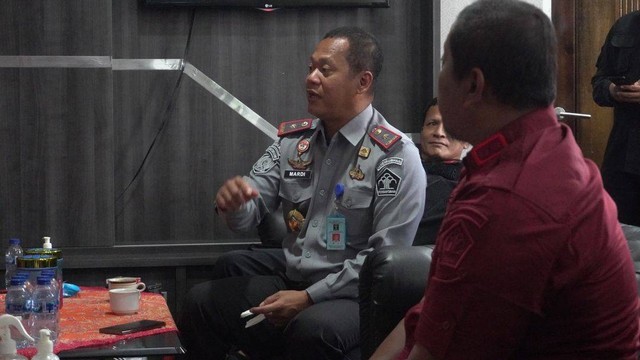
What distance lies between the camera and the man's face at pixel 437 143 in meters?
3.39

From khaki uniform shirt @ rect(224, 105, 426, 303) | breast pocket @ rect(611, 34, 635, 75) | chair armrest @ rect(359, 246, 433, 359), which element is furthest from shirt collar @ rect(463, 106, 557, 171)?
breast pocket @ rect(611, 34, 635, 75)

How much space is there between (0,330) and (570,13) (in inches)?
→ 123

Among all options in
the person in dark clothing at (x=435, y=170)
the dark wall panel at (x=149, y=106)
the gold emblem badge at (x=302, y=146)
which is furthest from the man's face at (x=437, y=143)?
the gold emblem badge at (x=302, y=146)

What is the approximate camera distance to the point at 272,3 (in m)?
3.77

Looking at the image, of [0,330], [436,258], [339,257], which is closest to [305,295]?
[339,257]

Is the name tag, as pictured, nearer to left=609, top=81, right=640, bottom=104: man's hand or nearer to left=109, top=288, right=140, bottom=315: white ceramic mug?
left=109, top=288, right=140, bottom=315: white ceramic mug

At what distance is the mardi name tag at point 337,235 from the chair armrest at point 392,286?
1.74 feet

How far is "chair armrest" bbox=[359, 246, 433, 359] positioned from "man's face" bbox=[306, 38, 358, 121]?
762 mm

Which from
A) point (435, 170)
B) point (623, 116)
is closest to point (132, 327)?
point (435, 170)

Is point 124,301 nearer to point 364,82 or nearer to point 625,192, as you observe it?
point 364,82

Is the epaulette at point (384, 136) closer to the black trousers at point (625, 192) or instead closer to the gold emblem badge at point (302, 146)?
the gold emblem badge at point (302, 146)

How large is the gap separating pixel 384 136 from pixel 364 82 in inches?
8.2

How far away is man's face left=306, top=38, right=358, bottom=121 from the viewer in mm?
2801

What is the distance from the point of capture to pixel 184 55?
3.82 m
